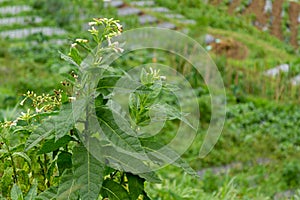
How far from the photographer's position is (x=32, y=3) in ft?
31.0

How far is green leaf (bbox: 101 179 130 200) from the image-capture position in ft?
5.06

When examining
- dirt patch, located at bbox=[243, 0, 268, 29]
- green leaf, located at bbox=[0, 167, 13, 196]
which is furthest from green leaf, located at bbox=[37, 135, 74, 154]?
dirt patch, located at bbox=[243, 0, 268, 29]

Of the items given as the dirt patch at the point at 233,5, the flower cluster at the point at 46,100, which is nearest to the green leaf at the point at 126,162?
the flower cluster at the point at 46,100

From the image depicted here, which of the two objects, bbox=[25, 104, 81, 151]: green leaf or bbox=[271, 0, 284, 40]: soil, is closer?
bbox=[25, 104, 81, 151]: green leaf

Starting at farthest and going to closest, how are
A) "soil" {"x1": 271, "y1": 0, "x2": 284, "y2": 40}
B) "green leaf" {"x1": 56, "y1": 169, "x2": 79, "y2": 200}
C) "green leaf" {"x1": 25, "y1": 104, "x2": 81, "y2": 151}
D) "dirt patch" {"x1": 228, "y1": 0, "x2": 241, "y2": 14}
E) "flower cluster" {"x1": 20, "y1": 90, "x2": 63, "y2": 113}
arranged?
"dirt patch" {"x1": 228, "y1": 0, "x2": 241, "y2": 14} → "soil" {"x1": 271, "y1": 0, "x2": 284, "y2": 40} → "flower cluster" {"x1": 20, "y1": 90, "x2": 63, "y2": 113} → "green leaf" {"x1": 56, "y1": 169, "x2": 79, "y2": 200} → "green leaf" {"x1": 25, "y1": 104, "x2": 81, "y2": 151}

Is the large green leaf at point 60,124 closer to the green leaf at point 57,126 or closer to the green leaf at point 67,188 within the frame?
the green leaf at point 57,126

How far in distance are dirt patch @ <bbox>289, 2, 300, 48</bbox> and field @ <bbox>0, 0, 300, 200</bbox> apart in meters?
0.03

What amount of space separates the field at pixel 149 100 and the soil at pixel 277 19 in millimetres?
20

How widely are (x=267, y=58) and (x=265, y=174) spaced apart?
3.72 meters

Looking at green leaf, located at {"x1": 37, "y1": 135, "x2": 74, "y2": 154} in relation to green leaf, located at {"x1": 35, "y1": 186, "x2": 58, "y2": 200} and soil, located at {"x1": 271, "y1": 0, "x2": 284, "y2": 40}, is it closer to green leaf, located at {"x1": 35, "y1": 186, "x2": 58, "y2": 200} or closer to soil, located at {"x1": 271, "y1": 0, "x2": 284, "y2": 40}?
green leaf, located at {"x1": 35, "y1": 186, "x2": 58, "y2": 200}

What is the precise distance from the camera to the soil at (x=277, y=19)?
35.3 ft

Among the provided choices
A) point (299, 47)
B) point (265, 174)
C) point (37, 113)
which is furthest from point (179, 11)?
point (37, 113)

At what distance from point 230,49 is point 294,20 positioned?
245cm

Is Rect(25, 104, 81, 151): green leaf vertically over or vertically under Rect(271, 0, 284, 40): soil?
over
